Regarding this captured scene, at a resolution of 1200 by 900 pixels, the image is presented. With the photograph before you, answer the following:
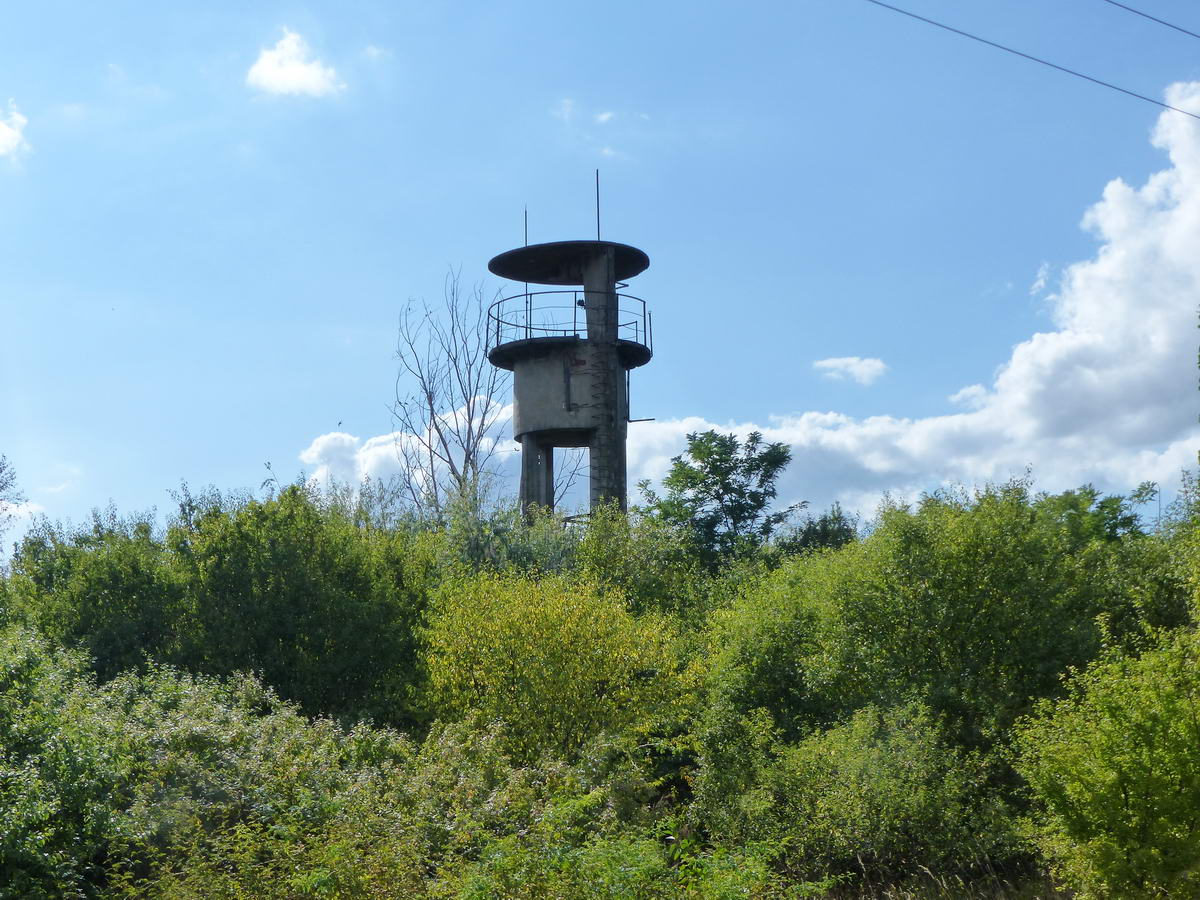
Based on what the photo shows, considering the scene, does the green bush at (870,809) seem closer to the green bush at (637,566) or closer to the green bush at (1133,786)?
the green bush at (1133,786)

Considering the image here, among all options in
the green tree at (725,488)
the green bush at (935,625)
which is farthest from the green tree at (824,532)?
the green bush at (935,625)

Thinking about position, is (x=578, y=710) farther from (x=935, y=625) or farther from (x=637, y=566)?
(x=637, y=566)

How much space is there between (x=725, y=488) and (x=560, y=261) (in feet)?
39.5

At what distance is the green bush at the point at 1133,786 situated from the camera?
13.6m

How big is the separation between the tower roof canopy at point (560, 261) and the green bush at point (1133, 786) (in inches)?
860

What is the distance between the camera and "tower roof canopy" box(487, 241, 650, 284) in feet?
109

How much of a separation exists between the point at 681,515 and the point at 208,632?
20788mm

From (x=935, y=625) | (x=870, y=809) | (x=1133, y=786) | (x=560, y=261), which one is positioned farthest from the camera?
(x=560, y=261)

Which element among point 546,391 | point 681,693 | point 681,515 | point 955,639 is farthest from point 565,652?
point 681,515

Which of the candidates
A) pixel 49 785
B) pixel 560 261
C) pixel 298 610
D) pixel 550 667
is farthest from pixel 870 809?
pixel 560 261

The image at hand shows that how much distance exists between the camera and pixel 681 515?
41.8m

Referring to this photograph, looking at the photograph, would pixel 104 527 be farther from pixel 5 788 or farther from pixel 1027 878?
pixel 1027 878

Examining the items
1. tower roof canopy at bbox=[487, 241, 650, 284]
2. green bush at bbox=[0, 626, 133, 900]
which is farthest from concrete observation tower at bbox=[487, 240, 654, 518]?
green bush at bbox=[0, 626, 133, 900]

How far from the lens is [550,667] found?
21.0m
